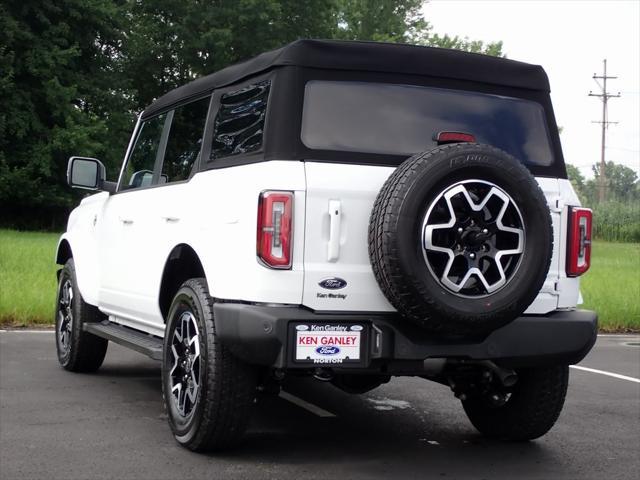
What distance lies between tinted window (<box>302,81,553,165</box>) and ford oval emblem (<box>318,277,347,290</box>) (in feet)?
2.15

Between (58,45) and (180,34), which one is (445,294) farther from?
(180,34)

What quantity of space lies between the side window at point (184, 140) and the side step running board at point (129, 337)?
3.37ft

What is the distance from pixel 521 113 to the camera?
5484mm

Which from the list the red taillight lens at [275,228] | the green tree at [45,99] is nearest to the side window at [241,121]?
the red taillight lens at [275,228]

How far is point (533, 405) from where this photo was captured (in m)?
5.63

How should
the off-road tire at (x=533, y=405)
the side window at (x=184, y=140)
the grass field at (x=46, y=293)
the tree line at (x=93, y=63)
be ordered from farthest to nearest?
the tree line at (x=93, y=63)
the grass field at (x=46, y=293)
the side window at (x=184, y=140)
the off-road tire at (x=533, y=405)

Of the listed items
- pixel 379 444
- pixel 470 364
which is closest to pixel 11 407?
pixel 379 444

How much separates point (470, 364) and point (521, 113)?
1.41 metres

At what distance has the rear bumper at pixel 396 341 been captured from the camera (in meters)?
4.69

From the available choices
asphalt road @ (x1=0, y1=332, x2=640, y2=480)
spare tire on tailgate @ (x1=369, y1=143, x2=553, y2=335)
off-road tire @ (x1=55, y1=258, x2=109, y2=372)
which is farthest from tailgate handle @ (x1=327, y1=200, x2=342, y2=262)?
off-road tire @ (x1=55, y1=258, x2=109, y2=372)

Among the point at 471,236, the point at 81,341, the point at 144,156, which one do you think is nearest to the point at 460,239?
the point at 471,236

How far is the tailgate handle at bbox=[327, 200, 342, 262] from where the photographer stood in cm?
480

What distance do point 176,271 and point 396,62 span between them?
1.81m

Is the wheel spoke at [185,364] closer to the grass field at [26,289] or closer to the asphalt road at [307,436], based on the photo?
the asphalt road at [307,436]
